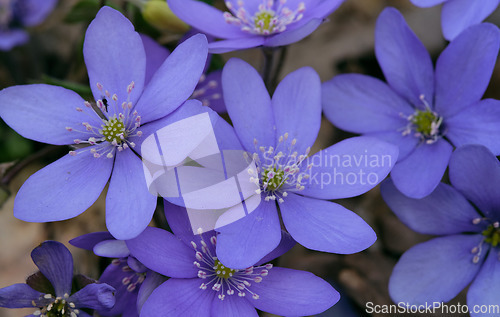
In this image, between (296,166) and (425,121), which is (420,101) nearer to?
(425,121)

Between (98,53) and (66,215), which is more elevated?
(98,53)

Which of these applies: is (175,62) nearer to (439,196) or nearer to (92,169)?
(92,169)

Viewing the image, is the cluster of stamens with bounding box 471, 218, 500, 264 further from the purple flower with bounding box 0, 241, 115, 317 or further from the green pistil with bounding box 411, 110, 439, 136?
the purple flower with bounding box 0, 241, 115, 317

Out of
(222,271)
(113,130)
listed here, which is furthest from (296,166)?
(113,130)

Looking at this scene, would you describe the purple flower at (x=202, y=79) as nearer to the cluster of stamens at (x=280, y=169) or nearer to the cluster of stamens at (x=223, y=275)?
the cluster of stamens at (x=280, y=169)

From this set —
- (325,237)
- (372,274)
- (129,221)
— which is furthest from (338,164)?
(372,274)

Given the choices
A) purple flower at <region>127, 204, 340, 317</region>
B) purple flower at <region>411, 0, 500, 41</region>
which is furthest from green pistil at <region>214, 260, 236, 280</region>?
purple flower at <region>411, 0, 500, 41</region>
